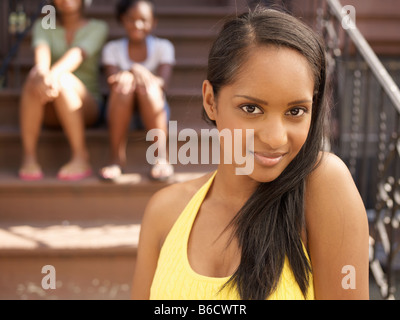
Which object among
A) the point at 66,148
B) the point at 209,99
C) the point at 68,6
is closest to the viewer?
the point at 209,99

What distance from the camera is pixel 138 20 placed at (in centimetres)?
381

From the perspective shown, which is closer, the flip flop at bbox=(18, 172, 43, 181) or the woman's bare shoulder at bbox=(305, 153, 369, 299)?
the woman's bare shoulder at bbox=(305, 153, 369, 299)

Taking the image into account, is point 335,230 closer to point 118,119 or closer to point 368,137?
point 118,119

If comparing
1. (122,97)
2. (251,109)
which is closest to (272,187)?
(251,109)

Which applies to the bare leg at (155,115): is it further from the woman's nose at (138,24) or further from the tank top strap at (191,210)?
the tank top strap at (191,210)

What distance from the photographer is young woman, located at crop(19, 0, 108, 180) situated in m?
3.44

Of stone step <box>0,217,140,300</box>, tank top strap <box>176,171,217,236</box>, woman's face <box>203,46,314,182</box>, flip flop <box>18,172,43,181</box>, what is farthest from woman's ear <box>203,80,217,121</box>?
flip flop <box>18,172,43,181</box>

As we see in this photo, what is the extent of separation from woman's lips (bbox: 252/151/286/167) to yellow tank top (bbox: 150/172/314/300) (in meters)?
0.25

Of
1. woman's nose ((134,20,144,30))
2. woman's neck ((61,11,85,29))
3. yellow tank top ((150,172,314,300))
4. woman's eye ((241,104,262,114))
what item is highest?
woman's neck ((61,11,85,29))

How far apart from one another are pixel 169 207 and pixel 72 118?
2172 millimetres

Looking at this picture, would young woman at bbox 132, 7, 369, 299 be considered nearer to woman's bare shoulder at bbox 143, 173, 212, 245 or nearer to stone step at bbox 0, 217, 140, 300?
woman's bare shoulder at bbox 143, 173, 212, 245

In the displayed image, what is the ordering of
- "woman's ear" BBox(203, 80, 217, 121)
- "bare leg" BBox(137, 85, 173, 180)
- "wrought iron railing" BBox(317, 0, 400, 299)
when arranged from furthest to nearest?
"bare leg" BBox(137, 85, 173, 180), "wrought iron railing" BBox(317, 0, 400, 299), "woman's ear" BBox(203, 80, 217, 121)

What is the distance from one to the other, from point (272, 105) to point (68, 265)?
236cm

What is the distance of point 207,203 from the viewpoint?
1465mm
